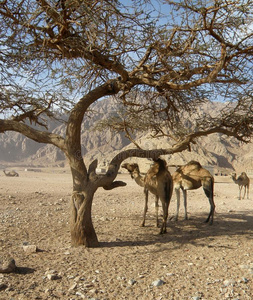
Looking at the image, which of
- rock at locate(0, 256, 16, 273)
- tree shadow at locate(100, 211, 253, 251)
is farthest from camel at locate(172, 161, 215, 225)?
rock at locate(0, 256, 16, 273)

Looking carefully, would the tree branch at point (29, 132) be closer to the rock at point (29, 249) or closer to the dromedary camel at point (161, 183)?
the rock at point (29, 249)

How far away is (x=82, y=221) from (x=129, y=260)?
1.24 meters

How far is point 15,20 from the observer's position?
5.66 m

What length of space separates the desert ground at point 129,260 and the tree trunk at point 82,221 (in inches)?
7.9

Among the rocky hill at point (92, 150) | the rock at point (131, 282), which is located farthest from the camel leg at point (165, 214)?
the rocky hill at point (92, 150)

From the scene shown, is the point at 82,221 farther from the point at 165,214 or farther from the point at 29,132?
the point at 165,214

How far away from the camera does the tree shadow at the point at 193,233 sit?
6.40 m

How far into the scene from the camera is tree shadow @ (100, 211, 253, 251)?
21.0 feet

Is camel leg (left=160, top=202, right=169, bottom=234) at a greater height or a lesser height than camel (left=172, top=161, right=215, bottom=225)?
lesser

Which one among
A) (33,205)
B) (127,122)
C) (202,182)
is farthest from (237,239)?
(33,205)

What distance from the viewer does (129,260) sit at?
518 centimetres

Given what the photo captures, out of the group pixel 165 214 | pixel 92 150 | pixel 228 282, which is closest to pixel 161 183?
pixel 165 214

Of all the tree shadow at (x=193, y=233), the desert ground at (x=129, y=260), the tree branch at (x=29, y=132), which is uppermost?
the tree branch at (x=29, y=132)

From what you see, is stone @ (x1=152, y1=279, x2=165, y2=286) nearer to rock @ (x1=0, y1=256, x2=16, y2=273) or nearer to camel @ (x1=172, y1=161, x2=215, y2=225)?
rock @ (x1=0, y1=256, x2=16, y2=273)
